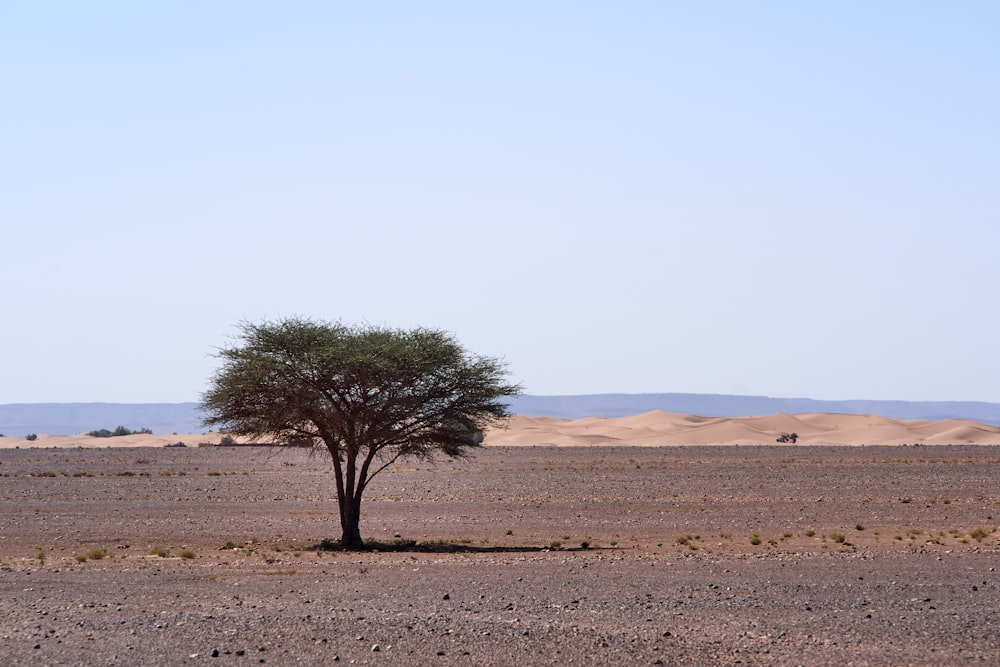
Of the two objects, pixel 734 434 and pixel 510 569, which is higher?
pixel 734 434

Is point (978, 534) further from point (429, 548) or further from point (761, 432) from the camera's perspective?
point (761, 432)

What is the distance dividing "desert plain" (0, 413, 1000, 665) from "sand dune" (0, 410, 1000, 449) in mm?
48945

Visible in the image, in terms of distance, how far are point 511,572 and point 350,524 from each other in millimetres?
8299

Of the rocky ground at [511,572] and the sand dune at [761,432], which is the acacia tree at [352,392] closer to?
the rocky ground at [511,572]

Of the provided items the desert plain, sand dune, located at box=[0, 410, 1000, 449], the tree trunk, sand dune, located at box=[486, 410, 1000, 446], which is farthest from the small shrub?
sand dune, located at box=[0, 410, 1000, 449]

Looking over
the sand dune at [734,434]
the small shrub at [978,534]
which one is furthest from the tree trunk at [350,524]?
the sand dune at [734,434]

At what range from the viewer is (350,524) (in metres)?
30.3

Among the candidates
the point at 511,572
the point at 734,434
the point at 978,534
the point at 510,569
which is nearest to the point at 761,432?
the point at 734,434

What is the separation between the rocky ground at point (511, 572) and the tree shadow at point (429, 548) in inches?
4.2

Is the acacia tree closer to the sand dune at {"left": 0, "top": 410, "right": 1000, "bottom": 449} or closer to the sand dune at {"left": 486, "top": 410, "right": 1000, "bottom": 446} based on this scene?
the sand dune at {"left": 486, "top": 410, "right": 1000, "bottom": 446}

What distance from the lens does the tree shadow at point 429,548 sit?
2889cm

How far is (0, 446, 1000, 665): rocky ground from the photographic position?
14594mm

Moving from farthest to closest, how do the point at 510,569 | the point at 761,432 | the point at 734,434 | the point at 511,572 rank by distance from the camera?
the point at 761,432
the point at 734,434
the point at 510,569
the point at 511,572

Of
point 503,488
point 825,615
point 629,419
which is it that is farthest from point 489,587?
point 629,419
